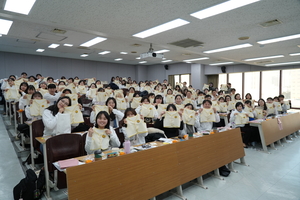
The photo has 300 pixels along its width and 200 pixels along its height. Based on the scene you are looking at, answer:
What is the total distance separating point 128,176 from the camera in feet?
7.48

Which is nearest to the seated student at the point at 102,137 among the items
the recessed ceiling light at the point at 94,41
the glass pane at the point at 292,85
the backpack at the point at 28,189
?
the backpack at the point at 28,189

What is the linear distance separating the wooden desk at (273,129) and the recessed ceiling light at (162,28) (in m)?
3.26

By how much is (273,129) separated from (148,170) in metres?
4.65

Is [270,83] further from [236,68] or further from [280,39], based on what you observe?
[280,39]

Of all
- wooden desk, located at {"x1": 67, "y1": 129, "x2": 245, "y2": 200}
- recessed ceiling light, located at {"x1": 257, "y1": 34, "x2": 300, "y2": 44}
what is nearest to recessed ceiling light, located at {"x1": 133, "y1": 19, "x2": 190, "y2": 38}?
wooden desk, located at {"x1": 67, "y1": 129, "x2": 245, "y2": 200}

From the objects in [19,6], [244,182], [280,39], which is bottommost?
[244,182]

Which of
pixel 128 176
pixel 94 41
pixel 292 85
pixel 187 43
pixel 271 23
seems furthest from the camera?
pixel 292 85

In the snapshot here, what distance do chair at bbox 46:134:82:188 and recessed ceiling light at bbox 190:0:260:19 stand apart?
3212mm

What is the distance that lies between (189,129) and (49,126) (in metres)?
2.96

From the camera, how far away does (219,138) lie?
3.58 metres

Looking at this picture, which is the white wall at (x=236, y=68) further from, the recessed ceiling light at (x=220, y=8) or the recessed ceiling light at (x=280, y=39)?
the recessed ceiling light at (x=220, y=8)

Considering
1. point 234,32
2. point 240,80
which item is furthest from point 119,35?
point 240,80

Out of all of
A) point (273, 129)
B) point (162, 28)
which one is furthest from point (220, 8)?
point (273, 129)

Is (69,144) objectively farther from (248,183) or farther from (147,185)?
(248,183)
